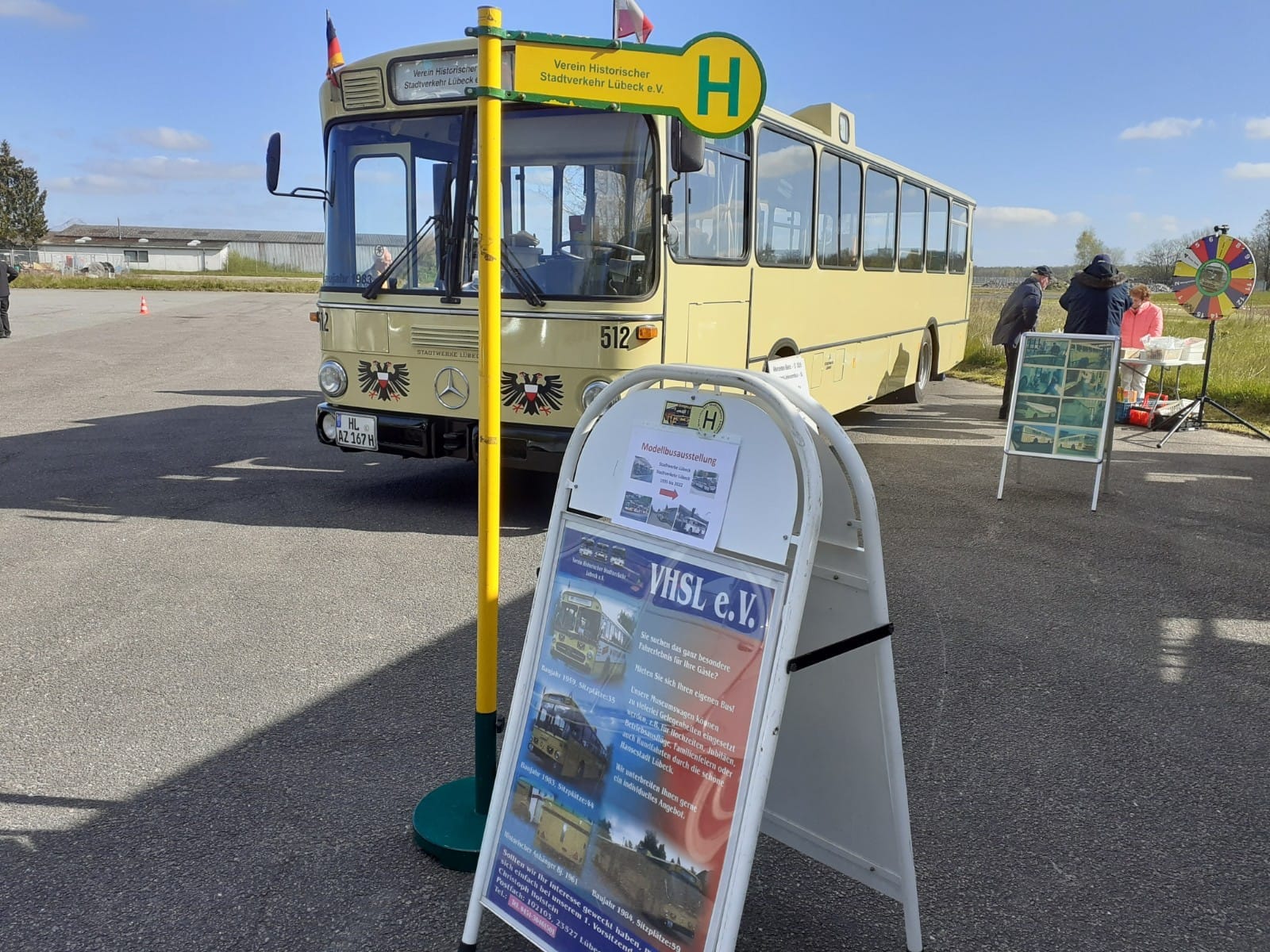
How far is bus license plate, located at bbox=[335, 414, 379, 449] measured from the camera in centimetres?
709

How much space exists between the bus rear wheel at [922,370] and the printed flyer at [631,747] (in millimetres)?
11584

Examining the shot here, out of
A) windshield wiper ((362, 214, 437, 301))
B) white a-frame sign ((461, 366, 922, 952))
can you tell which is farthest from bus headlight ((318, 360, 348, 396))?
white a-frame sign ((461, 366, 922, 952))

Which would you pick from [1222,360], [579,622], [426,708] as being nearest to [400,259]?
[426,708]

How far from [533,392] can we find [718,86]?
3.87 meters

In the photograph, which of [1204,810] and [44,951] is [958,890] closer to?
[1204,810]

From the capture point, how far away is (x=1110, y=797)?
348 centimetres

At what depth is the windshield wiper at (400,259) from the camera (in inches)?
270

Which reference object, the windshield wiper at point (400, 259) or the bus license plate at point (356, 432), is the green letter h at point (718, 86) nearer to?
the windshield wiper at point (400, 259)

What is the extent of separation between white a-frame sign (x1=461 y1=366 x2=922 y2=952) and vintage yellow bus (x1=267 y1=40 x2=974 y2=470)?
3828 millimetres

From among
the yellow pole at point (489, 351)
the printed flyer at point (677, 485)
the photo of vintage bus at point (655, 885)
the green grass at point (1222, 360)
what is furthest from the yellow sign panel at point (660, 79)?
the green grass at point (1222, 360)

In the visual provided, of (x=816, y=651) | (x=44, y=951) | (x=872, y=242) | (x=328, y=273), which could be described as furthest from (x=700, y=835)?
(x=872, y=242)

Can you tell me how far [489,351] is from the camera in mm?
2717

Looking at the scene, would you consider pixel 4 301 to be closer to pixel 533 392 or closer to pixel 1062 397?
pixel 533 392

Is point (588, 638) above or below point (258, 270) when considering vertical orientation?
below
